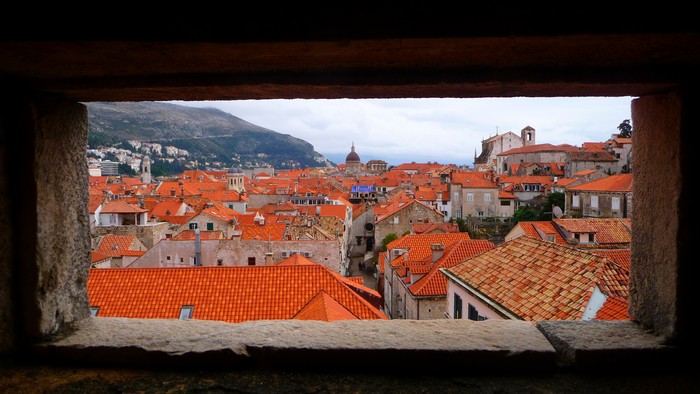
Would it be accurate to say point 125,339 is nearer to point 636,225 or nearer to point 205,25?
point 205,25

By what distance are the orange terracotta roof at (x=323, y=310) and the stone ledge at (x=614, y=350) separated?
7363mm

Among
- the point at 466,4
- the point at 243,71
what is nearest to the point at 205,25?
the point at 243,71

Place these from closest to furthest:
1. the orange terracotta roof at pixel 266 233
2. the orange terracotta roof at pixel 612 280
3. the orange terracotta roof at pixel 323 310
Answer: the orange terracotta roof at pixel 612 280 → the orange terracotta roof at pixel 323 310 → the orange terracotta roof at pixel 266 233

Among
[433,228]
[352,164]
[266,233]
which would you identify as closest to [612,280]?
[266,233]

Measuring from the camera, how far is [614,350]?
241 cm

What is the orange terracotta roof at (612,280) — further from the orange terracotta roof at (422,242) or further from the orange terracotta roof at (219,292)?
the orange terracotta roof at (422,242)

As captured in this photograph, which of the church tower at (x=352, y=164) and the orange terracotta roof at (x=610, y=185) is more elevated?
the church tower at (x=352, y=164)

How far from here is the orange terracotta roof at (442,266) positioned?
56.0 ft

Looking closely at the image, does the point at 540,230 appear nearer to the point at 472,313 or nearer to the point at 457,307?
the point at 457,307

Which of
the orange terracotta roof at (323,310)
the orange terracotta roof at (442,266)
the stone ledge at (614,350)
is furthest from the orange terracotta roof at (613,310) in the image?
the orange terracotta roof at (442,266)

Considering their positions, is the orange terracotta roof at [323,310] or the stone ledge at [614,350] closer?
the stone ledge at [614,350]

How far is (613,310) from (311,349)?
272 inches

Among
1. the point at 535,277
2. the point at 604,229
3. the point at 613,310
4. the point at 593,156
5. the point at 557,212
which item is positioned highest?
the point at 593,156

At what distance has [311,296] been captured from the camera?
11789 millimetres
